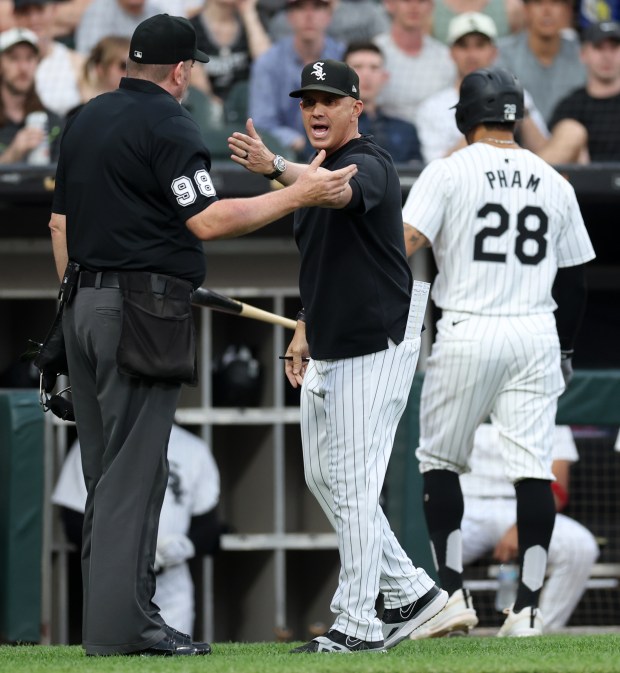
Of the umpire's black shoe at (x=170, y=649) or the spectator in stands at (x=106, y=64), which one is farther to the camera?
the spectator in stands at (x=106, y=64)

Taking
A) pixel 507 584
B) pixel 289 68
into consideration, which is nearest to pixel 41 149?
pixel 289 68

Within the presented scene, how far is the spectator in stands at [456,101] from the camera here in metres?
8.46

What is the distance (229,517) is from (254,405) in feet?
2.66

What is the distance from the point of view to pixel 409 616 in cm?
417

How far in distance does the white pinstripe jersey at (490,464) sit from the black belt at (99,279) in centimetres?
368

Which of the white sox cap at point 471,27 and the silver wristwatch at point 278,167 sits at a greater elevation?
the white sox cap at point 471,27

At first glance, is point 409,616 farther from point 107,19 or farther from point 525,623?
point 107,19

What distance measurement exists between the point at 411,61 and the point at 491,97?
4.13 metres

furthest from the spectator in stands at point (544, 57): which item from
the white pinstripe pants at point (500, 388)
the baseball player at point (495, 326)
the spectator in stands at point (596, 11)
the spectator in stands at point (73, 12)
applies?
the white pinstripe pants at point (500, 388)

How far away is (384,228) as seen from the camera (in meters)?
3.96

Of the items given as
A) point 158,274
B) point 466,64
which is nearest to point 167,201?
point 158,274

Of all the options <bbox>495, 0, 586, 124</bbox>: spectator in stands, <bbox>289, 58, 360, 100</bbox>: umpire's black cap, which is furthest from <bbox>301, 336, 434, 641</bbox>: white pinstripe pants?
<bbox>495, 0, 586, 124</bbox>: spectator in stands

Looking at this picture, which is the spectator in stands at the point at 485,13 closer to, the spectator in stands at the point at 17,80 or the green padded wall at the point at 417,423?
the spectator in stands at the point at 17,80

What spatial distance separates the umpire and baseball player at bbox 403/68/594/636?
1254 millimetres
